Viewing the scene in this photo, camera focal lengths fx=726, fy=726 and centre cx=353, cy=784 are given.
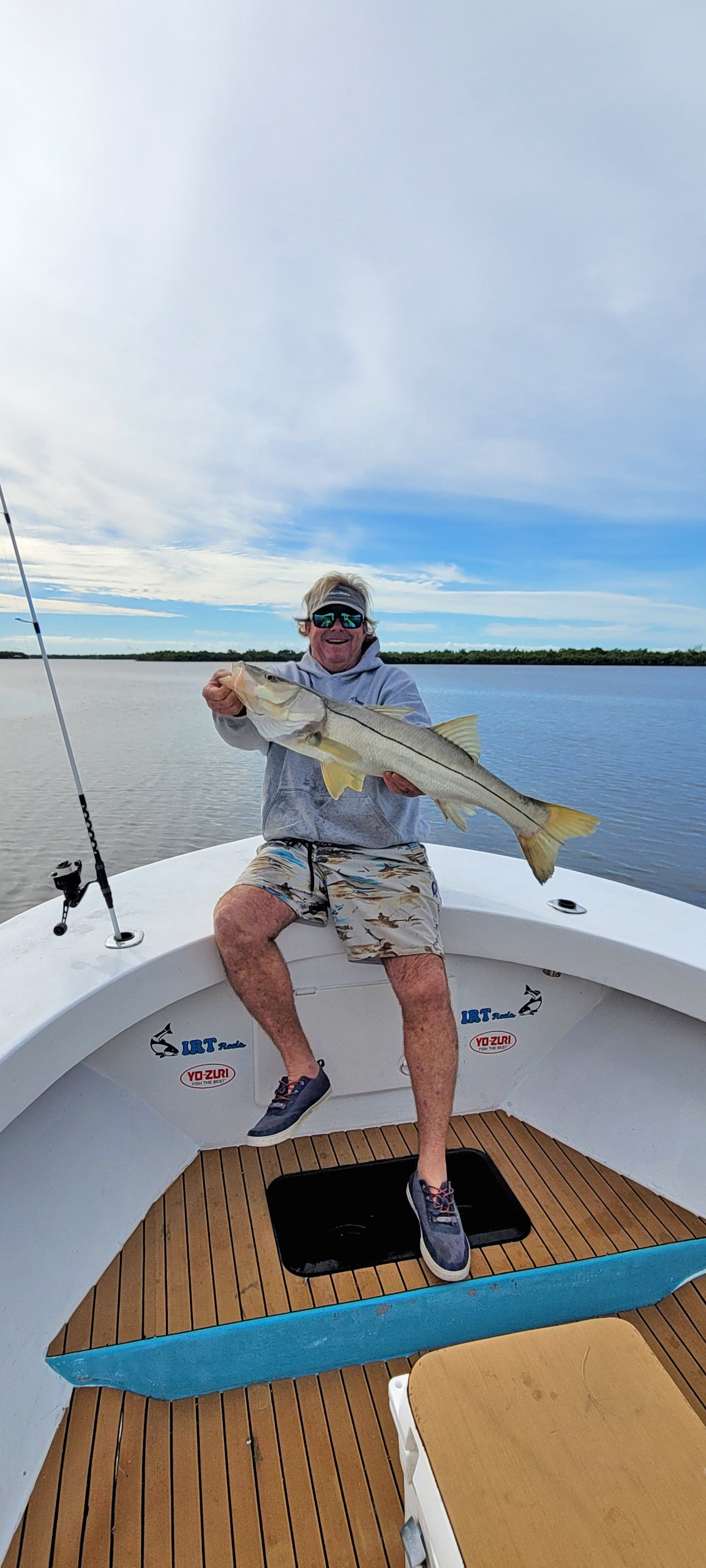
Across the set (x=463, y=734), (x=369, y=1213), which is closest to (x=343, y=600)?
(x=463, y=734)

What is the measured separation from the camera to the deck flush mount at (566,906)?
8.46ft

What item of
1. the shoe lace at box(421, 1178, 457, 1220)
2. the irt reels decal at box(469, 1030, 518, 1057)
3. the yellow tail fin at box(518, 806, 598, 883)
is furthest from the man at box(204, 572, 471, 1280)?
the irt reels decal at box(469, 1030, 518, 1057)

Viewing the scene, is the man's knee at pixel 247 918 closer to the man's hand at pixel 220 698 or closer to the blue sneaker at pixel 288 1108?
the blue sneaker at pixel 288 1108

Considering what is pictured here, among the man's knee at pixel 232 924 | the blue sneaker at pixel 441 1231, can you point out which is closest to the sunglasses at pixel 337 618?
the man's knee at pixel 232 924

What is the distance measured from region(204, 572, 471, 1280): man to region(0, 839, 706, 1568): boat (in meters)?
0.13

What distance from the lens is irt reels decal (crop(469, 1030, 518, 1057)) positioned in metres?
2.70

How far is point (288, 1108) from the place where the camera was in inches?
87.0

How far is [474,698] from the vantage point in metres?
27.1

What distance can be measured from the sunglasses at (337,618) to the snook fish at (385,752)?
0.65m

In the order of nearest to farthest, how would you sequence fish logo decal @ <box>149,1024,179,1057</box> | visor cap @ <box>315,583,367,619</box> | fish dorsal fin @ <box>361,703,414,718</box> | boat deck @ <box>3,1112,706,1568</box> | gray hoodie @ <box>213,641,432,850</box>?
boat deck @ <box>3,1112,706,1568</box>
fish dorsal fin @ <box>361,703,414,718</box>
fish logo decal @ <box>149,1024,179,1057</box>
gray hoodie @ <box>213,641,432,850</box>
visor cap @ <box>315,583,367,619</box>

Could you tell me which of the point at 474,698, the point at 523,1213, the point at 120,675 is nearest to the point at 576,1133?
the point at 523,1213

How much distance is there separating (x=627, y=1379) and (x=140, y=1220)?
4.98ft

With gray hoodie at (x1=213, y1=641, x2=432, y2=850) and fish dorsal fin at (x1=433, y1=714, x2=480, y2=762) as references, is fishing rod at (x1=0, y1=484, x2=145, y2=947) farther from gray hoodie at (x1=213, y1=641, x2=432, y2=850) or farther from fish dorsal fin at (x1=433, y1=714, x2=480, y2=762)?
fish dorsal fin at (x1=433, y1=714, x2=480, y2=762)

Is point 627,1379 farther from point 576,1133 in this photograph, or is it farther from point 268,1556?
point 576,1133
